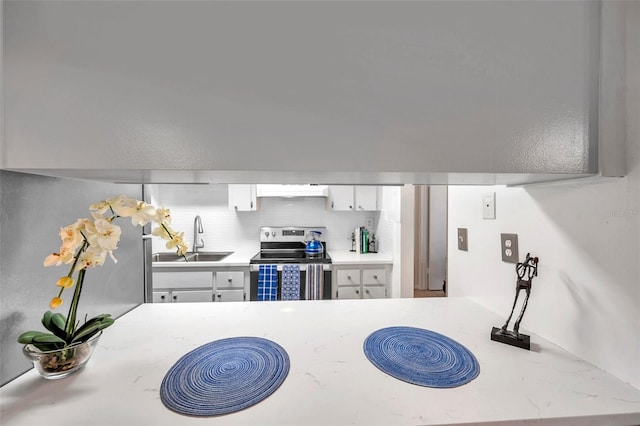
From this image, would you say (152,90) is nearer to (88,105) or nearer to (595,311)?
(88,105)

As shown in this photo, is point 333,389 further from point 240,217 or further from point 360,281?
point 240,217

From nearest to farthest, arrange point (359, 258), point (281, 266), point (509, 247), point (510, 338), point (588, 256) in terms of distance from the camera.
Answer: point (588, 256), point (510, 338), point (509, 247), point (281, 266), point (359, 258)

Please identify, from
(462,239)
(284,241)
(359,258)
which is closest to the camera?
(462,239)

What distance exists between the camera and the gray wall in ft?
2.08

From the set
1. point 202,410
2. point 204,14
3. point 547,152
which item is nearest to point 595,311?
point 547,152

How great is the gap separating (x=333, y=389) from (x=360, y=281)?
89.1 inches

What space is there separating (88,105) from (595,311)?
1361 millimetres

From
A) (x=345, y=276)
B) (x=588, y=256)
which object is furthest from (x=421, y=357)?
(x=345, y=276)

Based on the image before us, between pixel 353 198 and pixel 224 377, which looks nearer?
pixel 224 377

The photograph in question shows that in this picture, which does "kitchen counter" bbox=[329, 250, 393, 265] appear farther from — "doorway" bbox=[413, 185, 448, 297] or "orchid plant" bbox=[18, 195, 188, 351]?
"orchid plant" bbox=[18, 195, 188, 351]

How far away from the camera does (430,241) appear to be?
3754 mm

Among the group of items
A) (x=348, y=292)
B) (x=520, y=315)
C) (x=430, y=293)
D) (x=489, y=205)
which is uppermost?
(x=489, y=205)

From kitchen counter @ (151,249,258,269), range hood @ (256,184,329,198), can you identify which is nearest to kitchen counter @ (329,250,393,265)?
range hood @ (256,184,329,198)

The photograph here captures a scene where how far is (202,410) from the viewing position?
568 millimetres
